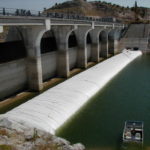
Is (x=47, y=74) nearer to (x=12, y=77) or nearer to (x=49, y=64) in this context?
(x=49, y=64)

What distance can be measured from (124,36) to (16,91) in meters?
58.8

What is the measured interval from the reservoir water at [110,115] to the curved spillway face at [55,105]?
3.12 feet

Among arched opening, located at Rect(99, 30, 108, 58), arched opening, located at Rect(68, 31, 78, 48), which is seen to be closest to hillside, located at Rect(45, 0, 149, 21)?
arched opening, located at Rect(99, 30, 108, 58)

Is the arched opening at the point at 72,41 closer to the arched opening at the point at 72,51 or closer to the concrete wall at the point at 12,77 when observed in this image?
the arched opening at the point at 72,51

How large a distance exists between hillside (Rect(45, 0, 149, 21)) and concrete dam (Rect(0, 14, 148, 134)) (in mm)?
78180

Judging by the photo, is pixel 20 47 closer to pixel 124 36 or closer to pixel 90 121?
pixel 90 121

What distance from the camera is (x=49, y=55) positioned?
143ft

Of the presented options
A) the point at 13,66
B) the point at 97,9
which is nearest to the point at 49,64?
the point at 13,66

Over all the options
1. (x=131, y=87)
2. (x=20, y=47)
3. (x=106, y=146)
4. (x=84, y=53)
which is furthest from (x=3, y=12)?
(x=84, y=53)

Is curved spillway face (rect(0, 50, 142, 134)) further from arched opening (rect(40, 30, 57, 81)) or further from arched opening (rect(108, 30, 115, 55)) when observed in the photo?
arched opening (rect(108, 30, 115, 55))

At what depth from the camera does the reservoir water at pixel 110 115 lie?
21766mm

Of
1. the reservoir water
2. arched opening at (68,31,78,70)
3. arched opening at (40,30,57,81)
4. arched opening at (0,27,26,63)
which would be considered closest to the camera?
the reservoir water

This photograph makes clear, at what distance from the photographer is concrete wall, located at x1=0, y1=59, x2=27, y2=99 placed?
32.3 meters

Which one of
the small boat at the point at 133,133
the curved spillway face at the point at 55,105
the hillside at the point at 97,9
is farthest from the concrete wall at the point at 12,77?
the hillside at the point at 97,9
